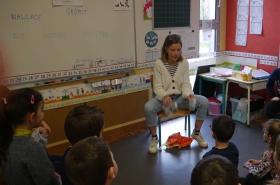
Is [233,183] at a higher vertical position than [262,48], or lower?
lower

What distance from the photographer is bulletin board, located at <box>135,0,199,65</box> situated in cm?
330

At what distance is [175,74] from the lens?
3.13 meters

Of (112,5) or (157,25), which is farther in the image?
(157,25)

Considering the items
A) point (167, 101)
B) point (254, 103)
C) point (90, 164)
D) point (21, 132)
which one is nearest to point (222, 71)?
point (254, 103)

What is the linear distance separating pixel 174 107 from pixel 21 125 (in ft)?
5.99

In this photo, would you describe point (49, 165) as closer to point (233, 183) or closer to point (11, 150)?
point (11, 150)

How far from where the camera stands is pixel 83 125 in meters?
1.58

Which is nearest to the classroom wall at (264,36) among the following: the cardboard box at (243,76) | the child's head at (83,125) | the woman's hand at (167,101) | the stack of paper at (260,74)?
the stack of paper at (260,74)

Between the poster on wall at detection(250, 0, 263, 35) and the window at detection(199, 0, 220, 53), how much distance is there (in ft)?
1.62

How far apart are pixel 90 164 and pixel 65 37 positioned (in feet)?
6.62

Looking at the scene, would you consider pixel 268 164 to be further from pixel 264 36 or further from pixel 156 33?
pixel 264 36

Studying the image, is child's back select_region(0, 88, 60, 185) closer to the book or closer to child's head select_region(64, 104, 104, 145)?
child's head select_region(64, 104, 104, 145)

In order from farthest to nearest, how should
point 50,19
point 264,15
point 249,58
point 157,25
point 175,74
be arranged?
point 249,58 < point 264,15 < point 157,25 < point 175,74 < point 50,19

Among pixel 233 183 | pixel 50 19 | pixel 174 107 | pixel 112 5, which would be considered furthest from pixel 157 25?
pixel 233 183
